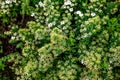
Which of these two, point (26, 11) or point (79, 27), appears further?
point (26, 11)

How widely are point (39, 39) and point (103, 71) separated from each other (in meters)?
1.09

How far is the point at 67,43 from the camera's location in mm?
4516

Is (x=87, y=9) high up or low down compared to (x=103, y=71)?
up

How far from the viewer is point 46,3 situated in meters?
4.90

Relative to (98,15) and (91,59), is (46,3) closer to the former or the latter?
(98,15)

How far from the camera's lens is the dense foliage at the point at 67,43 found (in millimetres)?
4453

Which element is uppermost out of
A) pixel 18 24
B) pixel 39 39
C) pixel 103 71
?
pixel 18 24

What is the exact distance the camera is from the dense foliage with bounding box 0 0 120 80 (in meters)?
4.45

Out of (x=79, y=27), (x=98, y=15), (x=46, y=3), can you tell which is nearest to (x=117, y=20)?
(x=98, y=15)

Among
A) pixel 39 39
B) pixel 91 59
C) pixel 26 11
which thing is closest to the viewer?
pixel 91 59

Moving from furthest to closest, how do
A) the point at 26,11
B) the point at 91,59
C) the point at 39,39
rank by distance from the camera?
1. the point at 26,11
2. the point at 39,39
3. the point at 91,59

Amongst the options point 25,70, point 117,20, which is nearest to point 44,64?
point 25,70

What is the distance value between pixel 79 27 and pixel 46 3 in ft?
2.26

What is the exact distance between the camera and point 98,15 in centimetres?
480
